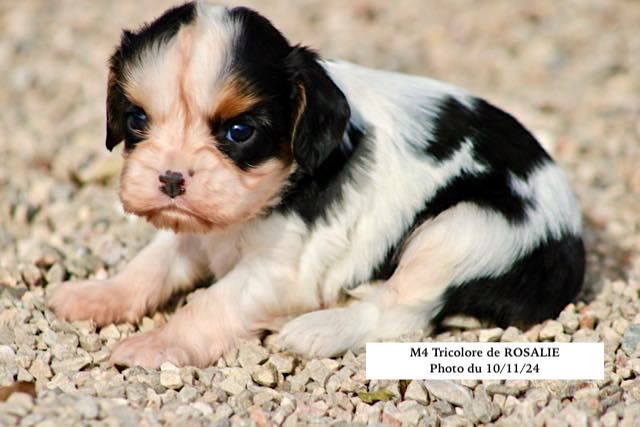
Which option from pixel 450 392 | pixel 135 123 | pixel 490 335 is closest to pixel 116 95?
pixel 135 123

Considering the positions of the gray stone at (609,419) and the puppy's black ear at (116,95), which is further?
the puppy's black ear at (116,95)

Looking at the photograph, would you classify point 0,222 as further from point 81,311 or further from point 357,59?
point 357,59

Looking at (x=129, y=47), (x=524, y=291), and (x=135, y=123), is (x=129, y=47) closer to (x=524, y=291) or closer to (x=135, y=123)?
(x=135, y=123)

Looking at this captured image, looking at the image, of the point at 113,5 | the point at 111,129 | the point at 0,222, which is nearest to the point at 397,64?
the point at 113,5

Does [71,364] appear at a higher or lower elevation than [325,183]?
lower

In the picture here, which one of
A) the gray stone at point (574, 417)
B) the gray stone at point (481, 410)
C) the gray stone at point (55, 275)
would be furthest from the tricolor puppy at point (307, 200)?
the gray stone at point (574, 417)

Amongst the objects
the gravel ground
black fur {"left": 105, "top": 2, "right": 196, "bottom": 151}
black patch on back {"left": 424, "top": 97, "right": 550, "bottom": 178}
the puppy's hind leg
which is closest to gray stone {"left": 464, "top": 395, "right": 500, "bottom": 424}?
the gravel ground

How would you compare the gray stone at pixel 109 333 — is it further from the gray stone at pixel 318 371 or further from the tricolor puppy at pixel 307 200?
the gray stone at pixel 318 371
